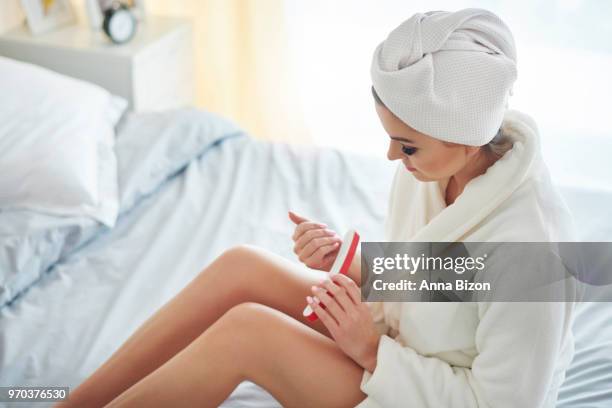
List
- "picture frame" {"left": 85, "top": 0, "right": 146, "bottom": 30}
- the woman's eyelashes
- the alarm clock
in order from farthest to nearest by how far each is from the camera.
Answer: "picture frame" {"left": 85, "top": 0, "right": 146, "bottom": 30}
the alarm clock
the woman's eyelashes

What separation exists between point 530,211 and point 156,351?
2.24 ft

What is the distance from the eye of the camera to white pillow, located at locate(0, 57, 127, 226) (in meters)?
1.75

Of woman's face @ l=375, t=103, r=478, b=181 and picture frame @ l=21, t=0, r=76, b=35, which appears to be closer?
woman's face @ l=375, t=103, r=478, b=181

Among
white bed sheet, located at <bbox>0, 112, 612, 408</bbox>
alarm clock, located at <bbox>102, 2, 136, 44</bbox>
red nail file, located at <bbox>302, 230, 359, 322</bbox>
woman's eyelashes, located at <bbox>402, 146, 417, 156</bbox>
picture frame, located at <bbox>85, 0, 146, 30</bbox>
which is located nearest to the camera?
woman's eyelashes, located at <bbox>402, 146, 417, 156</bbox>

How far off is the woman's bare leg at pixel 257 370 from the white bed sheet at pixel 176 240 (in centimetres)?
16

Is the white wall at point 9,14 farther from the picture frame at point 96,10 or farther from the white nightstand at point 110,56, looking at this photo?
the picture frame at point 96,10

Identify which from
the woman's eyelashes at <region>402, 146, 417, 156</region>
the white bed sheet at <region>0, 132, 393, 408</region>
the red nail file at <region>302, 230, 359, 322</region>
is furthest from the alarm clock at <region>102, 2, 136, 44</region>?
the woman's eyelashes at <region>402, 146, 417, 156</region>

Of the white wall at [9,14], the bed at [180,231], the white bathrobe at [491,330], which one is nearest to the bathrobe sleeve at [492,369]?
the white bathrobe at [491,330]

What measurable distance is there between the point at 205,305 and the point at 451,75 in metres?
0.62

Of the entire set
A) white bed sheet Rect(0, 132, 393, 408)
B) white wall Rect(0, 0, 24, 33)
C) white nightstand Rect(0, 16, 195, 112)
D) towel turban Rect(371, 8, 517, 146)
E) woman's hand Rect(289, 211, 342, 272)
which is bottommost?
white bed sheet Rect(0, 132, 393, 408)

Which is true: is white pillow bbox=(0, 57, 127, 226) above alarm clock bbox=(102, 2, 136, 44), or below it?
below

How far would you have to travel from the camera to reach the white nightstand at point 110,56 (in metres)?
2.44

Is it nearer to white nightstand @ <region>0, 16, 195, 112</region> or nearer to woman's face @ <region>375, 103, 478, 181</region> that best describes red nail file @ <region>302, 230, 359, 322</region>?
woman's face @ <region>375, 103, 478, 181</region>

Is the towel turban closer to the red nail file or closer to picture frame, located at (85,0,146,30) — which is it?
the red nail file
